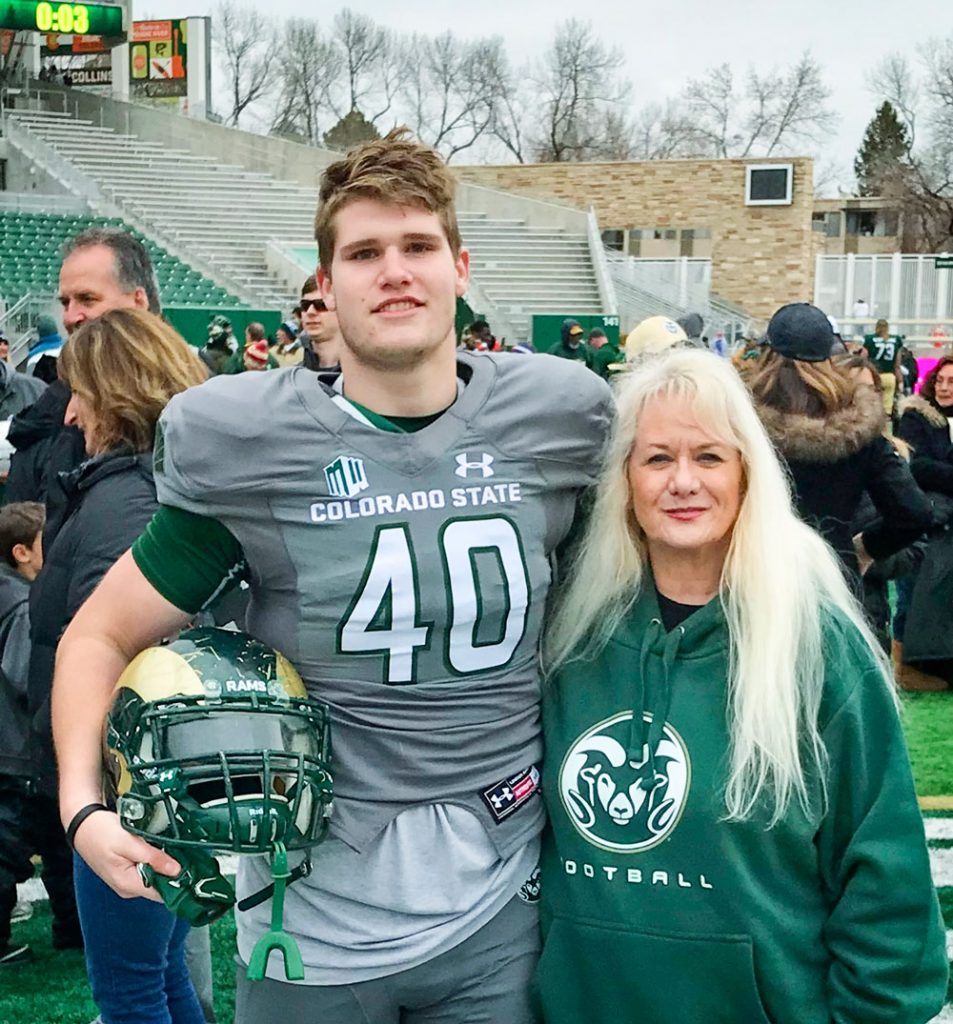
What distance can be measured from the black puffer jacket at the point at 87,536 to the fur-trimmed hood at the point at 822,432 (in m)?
1.97

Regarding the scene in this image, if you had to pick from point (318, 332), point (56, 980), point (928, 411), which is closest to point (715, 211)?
point (928, 411)

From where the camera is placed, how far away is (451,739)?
5.88 ft

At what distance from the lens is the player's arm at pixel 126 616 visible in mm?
1785

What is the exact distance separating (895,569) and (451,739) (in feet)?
11.3

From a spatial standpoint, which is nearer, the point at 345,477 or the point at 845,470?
the point at 345,477

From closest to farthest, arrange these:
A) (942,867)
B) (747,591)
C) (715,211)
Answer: (747,591) < (942,867) < (715,211)

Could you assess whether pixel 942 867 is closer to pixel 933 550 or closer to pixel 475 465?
pixel 933 550

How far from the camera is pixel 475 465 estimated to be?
5.94 ft

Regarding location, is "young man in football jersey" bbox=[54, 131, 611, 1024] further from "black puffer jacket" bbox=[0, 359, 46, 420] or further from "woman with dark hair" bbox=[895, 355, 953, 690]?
"black puffer jacket" bbox=[0, 359, 46, 420]

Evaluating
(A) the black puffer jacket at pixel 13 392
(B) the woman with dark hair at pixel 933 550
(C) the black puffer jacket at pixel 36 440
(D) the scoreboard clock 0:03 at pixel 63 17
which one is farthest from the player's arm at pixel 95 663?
(D) the scoreboard clock 0:03 at pixel 63 17

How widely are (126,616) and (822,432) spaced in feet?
8.26

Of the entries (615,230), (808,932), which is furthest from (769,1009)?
(615,230)

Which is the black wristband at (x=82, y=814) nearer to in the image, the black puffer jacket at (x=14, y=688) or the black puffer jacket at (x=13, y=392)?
the black puffer jacket at (x=14, y=688)

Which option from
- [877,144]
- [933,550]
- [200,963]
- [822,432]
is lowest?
[200,963]
